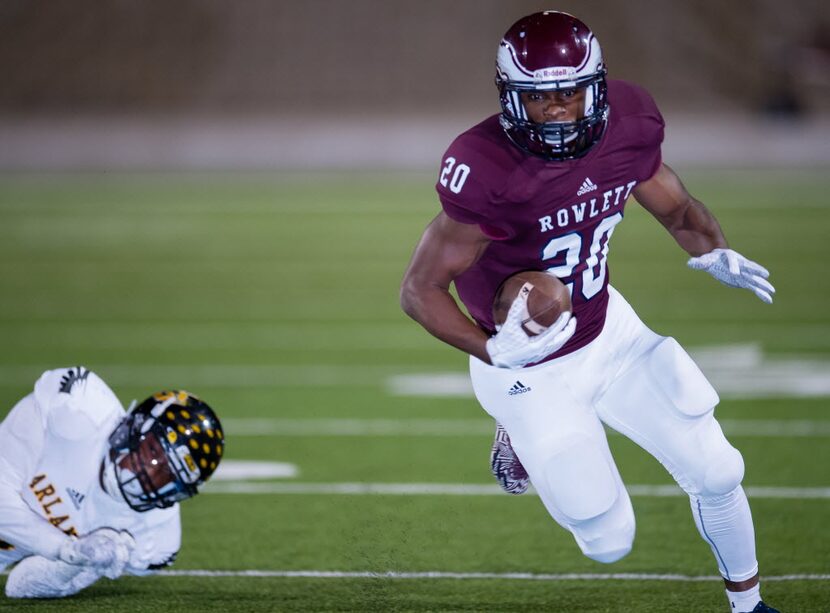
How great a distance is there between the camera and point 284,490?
4.93m

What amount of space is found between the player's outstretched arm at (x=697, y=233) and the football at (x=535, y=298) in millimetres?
494

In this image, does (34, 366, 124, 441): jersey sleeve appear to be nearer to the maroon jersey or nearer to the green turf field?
the green turf field

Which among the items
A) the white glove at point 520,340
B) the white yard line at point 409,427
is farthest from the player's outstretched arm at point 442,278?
the white yard line at point 409,427

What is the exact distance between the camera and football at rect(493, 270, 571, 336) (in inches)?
123

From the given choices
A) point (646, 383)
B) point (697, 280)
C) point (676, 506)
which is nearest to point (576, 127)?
point (646, 383)

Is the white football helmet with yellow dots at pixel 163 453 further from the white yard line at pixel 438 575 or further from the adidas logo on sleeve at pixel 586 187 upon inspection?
the adidas logo on sleeve at pixel 586 187

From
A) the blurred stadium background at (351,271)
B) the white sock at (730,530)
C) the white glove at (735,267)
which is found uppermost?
the white glove at (735,267)

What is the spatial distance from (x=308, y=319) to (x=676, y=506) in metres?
4.07

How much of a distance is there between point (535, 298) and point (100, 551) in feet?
4.30

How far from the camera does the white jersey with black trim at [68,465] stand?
3545 mm

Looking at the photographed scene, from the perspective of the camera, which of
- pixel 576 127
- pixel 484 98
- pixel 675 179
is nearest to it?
pixel 576 127

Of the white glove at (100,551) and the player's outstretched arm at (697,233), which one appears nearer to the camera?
the white glove at (100,551)

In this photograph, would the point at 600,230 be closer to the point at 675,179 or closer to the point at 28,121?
the point at 675,179

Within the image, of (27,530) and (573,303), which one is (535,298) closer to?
(573,303)
